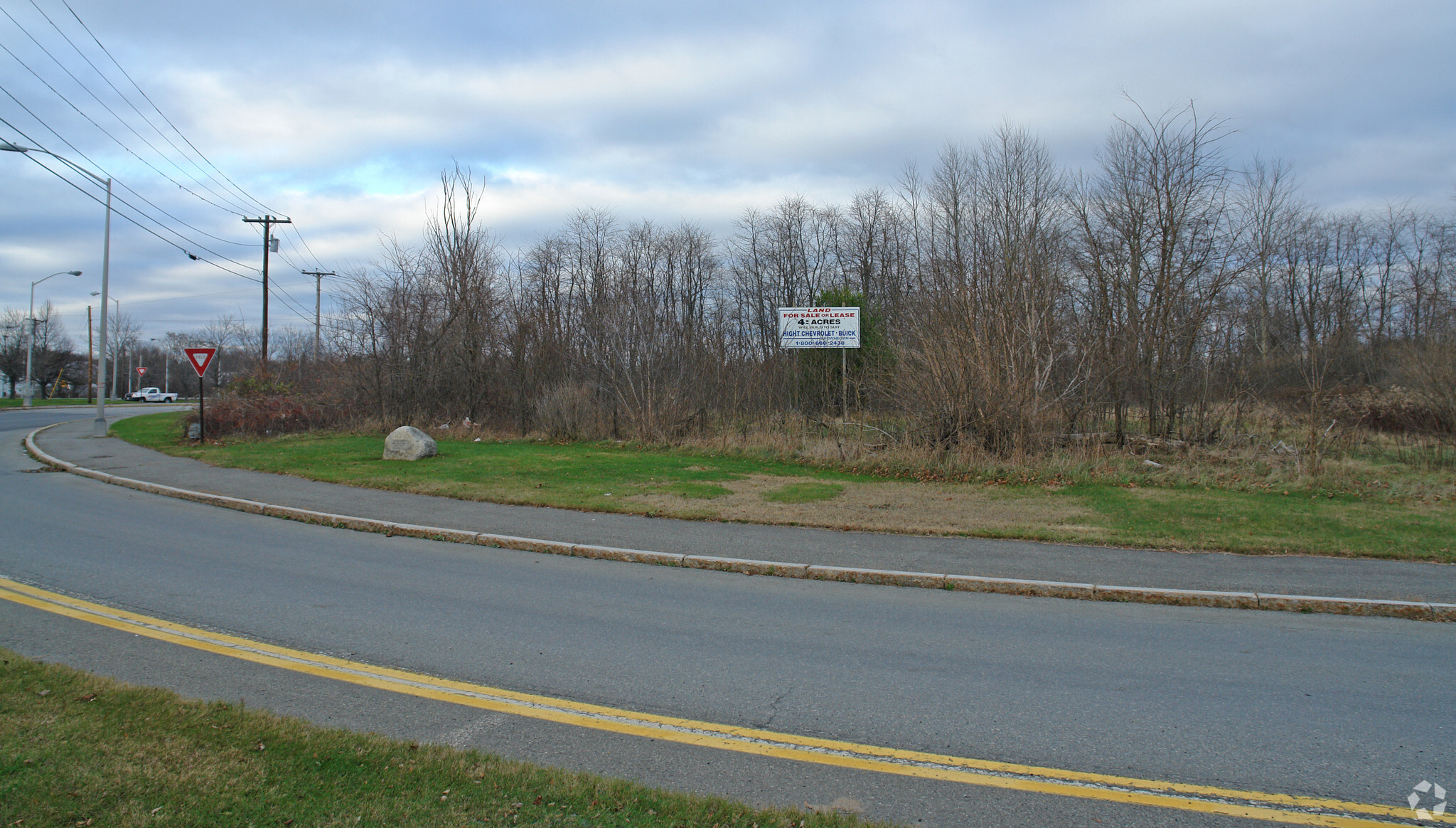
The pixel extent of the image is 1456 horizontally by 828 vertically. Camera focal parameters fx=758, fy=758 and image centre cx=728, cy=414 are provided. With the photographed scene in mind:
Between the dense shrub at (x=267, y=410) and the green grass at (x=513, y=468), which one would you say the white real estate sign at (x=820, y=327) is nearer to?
the green grass at (x=513, y=468)

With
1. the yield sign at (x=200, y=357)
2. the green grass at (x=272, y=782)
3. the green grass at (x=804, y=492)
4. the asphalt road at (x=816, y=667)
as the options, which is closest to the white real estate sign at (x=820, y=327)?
the green grass at (x=804, y=492)

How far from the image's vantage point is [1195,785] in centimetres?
386

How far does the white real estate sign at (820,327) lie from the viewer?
21984 mm

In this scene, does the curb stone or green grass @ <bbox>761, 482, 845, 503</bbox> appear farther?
green grass @ <bbox>761, 482, 845, 503</bbox>

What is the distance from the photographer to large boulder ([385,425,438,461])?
59.7ft

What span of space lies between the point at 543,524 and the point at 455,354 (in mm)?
21840

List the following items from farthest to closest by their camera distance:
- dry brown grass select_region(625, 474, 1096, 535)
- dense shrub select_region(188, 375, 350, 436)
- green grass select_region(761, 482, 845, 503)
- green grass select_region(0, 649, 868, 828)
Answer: dense shrub select_region(188, 375, 350, 436), green grass select_region(761, 482, 845, 503), dry brown grass select_region(625, 474, 1096, 535), green grass select_region(0, 649, 868, 828)

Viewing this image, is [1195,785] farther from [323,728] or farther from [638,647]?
[323,728]

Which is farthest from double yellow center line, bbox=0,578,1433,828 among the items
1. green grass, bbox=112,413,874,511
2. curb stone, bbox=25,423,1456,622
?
green grass, bbox=112,413,874,511

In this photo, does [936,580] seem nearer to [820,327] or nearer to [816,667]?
[816,667]

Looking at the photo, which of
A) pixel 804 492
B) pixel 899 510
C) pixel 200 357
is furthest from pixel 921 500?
pixel 200 357

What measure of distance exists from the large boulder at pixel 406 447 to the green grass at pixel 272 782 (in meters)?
14.3

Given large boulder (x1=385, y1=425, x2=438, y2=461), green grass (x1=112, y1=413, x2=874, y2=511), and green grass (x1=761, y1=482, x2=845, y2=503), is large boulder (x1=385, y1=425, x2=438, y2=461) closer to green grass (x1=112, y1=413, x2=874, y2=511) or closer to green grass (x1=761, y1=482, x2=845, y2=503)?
green grass (x1=112, y1=413, x2=874, y2=511)

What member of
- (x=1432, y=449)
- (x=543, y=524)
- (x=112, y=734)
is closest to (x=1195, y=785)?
(x=112, y=734)
